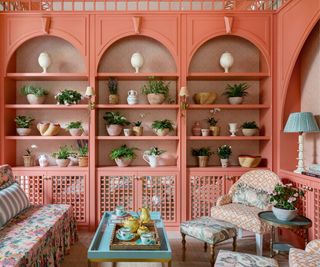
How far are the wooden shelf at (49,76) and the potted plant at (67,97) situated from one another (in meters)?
0.22

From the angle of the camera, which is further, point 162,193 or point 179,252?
point 162,193

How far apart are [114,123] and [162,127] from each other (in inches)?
26.9

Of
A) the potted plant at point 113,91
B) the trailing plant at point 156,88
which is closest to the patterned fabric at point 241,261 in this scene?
the trailing plant at point 156,88

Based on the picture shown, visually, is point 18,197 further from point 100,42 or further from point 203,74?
point 203,74

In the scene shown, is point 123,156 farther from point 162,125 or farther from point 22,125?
point 22,125

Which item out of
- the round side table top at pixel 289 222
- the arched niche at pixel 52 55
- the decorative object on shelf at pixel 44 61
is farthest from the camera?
the arched niche at pixel 52 55

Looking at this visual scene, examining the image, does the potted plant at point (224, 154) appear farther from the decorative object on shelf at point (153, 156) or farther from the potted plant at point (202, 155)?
the decorative object on shelf at point (153, 156)

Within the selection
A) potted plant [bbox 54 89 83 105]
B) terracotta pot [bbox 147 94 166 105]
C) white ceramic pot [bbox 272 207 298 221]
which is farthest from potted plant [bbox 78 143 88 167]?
white ceramic pot [bbox 272 207 298 221]

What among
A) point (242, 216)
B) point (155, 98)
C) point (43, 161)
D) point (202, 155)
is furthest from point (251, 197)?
point (43, 161)

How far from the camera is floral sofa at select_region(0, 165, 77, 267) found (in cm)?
230

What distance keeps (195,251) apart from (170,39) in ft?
9.09

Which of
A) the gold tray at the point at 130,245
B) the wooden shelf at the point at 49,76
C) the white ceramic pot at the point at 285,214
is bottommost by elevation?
the gold tray at the point at 130,245

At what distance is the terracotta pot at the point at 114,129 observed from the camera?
428cm

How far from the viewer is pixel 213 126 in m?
4.47
